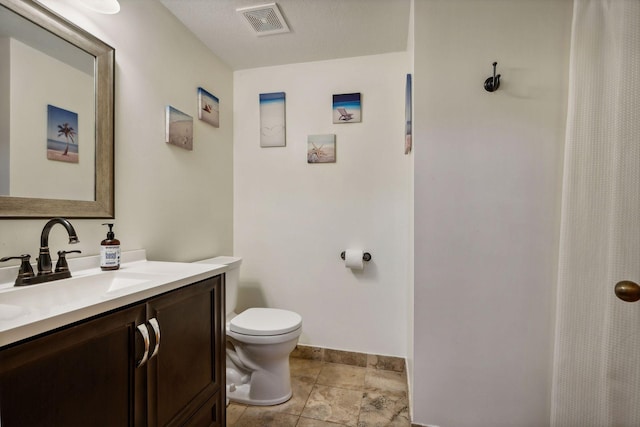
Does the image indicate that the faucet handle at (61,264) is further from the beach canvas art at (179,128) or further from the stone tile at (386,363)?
the stone tile at (386,363)

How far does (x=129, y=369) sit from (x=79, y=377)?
14 centimetres

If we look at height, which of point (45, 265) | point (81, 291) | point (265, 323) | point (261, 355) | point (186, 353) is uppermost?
point (45, 265)

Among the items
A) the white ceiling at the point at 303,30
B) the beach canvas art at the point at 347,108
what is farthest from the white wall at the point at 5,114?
the beach canvas art at the point at 347,108

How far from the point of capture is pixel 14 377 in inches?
23.9

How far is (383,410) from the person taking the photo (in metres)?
1.69

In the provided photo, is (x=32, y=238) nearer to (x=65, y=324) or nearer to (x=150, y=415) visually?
(x=65, y=324)

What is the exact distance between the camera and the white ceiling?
1668 millimetres

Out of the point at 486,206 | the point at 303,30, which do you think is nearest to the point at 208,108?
the point at 303,30

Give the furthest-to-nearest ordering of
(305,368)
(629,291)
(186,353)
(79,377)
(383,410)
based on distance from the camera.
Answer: (305,368) < (383,410) < (186,353) < (629,291) < (79,377)

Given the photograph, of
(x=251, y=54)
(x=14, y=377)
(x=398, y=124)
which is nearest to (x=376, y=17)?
(x=398, y=124)

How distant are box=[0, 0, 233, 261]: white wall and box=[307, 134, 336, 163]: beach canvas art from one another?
0.69m

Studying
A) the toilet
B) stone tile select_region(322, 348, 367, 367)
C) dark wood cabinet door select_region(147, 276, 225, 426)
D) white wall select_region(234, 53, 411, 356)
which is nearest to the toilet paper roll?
white wall select_region(234, 53, 411, 356)

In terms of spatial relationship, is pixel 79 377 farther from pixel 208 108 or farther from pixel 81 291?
pixel 208 108

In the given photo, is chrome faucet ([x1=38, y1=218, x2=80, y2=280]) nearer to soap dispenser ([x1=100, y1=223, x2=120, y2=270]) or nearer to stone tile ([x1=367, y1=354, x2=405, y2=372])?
soap dispenser ([x1=100, y1=223, x2=120, y2=270])
